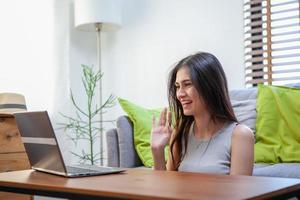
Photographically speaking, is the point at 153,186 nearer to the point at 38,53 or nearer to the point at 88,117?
the point at 38,53

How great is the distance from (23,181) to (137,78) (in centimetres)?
242

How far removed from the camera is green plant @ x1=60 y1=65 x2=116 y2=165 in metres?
3.47

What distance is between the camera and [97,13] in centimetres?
323

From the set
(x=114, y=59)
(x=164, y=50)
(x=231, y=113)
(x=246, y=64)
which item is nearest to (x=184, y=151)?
(x=231, y=113)

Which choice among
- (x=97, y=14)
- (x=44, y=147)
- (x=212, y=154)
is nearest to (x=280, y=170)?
(x=212, y=154)

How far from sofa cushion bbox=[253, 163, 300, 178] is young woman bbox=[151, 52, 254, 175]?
0.59 m

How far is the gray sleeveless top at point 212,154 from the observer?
144 cm

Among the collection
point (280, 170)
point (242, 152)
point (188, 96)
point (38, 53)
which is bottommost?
point (280, 170)

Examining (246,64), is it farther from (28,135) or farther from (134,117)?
(28,135)

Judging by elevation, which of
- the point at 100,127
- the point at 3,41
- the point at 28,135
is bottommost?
the point at 100,127

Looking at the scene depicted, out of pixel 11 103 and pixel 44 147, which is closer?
pixel 44 147

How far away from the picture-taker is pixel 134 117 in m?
2.62

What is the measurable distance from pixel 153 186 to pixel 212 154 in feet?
1.75

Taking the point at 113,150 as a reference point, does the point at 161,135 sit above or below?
above
